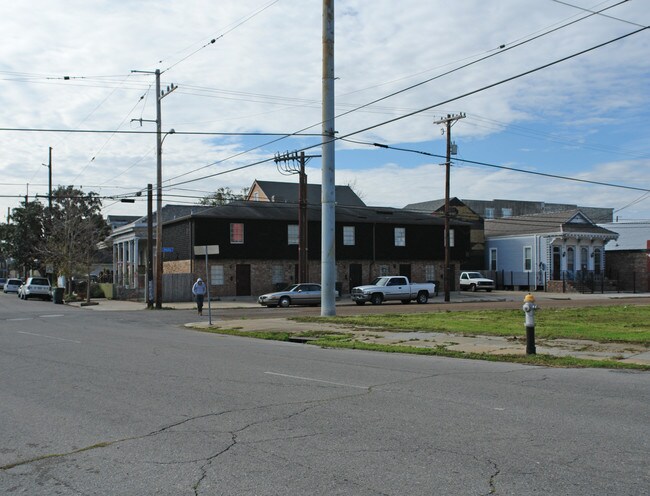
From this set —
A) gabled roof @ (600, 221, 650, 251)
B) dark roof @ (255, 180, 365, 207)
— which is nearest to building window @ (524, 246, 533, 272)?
gabled roof @ (600, 221, 650, 251)

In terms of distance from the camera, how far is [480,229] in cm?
6725

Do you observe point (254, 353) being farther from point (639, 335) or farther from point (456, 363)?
point (639, 335)

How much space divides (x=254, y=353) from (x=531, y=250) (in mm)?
50595

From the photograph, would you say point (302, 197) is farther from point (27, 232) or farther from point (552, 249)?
point (27, 232)

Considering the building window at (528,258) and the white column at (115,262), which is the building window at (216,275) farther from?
the building window at (528,258)

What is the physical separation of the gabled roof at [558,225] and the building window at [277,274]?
83.3 ft

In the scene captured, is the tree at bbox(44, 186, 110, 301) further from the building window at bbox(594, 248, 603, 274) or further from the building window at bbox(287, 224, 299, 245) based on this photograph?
the building window at bbox(594, 248, 603, 274)

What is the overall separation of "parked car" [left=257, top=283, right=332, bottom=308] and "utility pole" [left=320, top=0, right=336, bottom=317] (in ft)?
40.0

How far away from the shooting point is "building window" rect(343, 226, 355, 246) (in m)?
51.7

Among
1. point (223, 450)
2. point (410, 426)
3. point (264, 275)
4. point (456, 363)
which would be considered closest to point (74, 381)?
point (223, 450)

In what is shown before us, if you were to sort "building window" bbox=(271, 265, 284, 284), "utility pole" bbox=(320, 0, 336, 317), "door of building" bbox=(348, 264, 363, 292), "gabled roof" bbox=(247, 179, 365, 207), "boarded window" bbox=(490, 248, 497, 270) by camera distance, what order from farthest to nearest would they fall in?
"boarded window" bbox=(490, 248, 497, 270)
"gabled roof" bbox=(247, 179, 365, 207)
"door of building" bbox=(348, 264, 363, 292)
"building window" bbox=(271, 265, 284, 284)
"utility pole" bbox=(320, 0, 336, 317)

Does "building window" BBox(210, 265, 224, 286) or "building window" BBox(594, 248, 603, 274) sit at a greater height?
"building window" BBox(594, 248, 603, 274)

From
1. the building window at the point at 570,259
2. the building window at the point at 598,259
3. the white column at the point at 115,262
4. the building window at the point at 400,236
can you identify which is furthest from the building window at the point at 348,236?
the building window at the point at 598,259

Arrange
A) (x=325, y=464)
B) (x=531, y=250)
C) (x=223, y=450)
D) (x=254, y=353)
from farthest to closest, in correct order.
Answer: (x=531, y=250) < (x=254, y=353) < (x=223, y=450) < (x=325, y=464)
